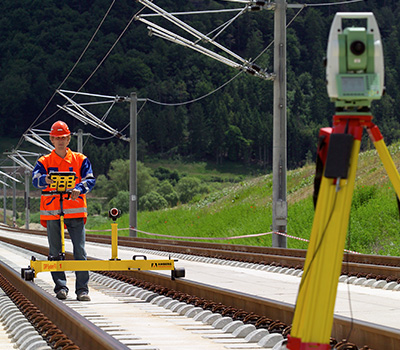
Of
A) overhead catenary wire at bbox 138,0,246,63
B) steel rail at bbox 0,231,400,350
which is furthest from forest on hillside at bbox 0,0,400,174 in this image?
steel rail at bbox 0,231,400,350

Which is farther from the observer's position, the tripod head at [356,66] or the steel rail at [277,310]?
the steel rail at [277,310]

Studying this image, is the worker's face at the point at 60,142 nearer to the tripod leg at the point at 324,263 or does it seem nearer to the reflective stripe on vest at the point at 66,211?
the reflective stripe on vest at the point at 66,211

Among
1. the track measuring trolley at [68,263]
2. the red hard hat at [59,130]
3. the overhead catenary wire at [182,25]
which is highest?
the overhead catenary wire at [182,25]

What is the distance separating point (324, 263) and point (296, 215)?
25.0 m

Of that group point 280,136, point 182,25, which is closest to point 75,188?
point 182,25

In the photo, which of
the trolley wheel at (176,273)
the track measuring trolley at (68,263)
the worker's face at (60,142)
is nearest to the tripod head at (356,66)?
A: the track measuring trolley at (68,263)

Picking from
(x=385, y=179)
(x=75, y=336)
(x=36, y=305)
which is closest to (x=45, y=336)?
(x=75, y=336)

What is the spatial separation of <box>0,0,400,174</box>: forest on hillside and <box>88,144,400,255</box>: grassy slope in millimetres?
117042

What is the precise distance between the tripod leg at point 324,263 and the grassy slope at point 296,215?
7.16 meters

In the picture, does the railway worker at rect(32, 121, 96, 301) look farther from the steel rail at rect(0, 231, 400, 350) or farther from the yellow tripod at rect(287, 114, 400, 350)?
the yellow tripod at rect(287, 114, 400, 350)

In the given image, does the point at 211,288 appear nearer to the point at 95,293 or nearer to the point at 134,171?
the point at 95,293

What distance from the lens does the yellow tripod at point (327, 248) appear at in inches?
114

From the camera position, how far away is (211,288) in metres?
8.47

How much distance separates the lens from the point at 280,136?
64.8 feet
